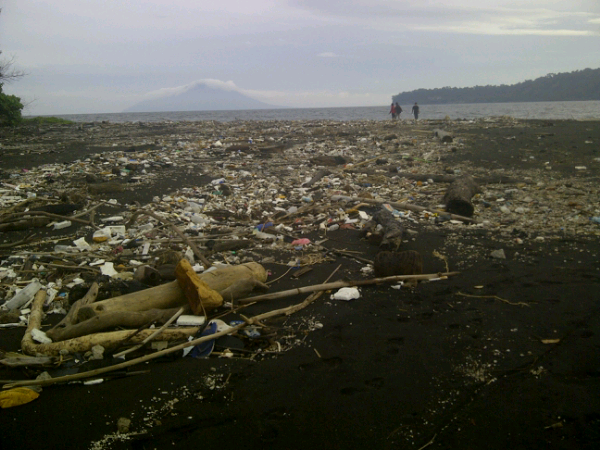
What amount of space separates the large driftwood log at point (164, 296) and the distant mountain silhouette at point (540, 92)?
81840mm

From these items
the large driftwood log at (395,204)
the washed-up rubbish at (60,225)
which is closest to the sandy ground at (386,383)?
the large driftwood log at (395,204)

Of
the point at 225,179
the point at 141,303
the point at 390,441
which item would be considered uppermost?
the point at 225,179

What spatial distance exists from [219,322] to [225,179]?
6.04 meters

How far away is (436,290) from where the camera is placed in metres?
3.55

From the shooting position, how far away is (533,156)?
9945 mm

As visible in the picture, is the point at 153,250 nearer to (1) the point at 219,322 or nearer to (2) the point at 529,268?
(1) the point at 219,322

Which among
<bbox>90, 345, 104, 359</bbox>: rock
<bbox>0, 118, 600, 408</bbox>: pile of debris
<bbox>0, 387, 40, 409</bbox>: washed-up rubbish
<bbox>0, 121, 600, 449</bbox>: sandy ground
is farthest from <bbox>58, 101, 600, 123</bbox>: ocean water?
<bbox>0, 387, 40, 409</bbox>: washed-up rubbish

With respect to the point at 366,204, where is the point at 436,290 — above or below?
below

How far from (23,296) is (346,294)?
9.53ft

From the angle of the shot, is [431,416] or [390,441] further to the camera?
[431,416]

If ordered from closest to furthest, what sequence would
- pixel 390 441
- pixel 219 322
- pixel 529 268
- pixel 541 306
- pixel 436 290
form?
pixel 390 441, pixel 219 322, pixel 541 306, pixel 436 290, pixel 529 268

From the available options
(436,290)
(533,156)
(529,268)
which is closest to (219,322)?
(436,290)

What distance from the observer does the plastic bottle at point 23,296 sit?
10.6 ft

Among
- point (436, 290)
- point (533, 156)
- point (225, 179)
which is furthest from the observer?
point (533, 156)
